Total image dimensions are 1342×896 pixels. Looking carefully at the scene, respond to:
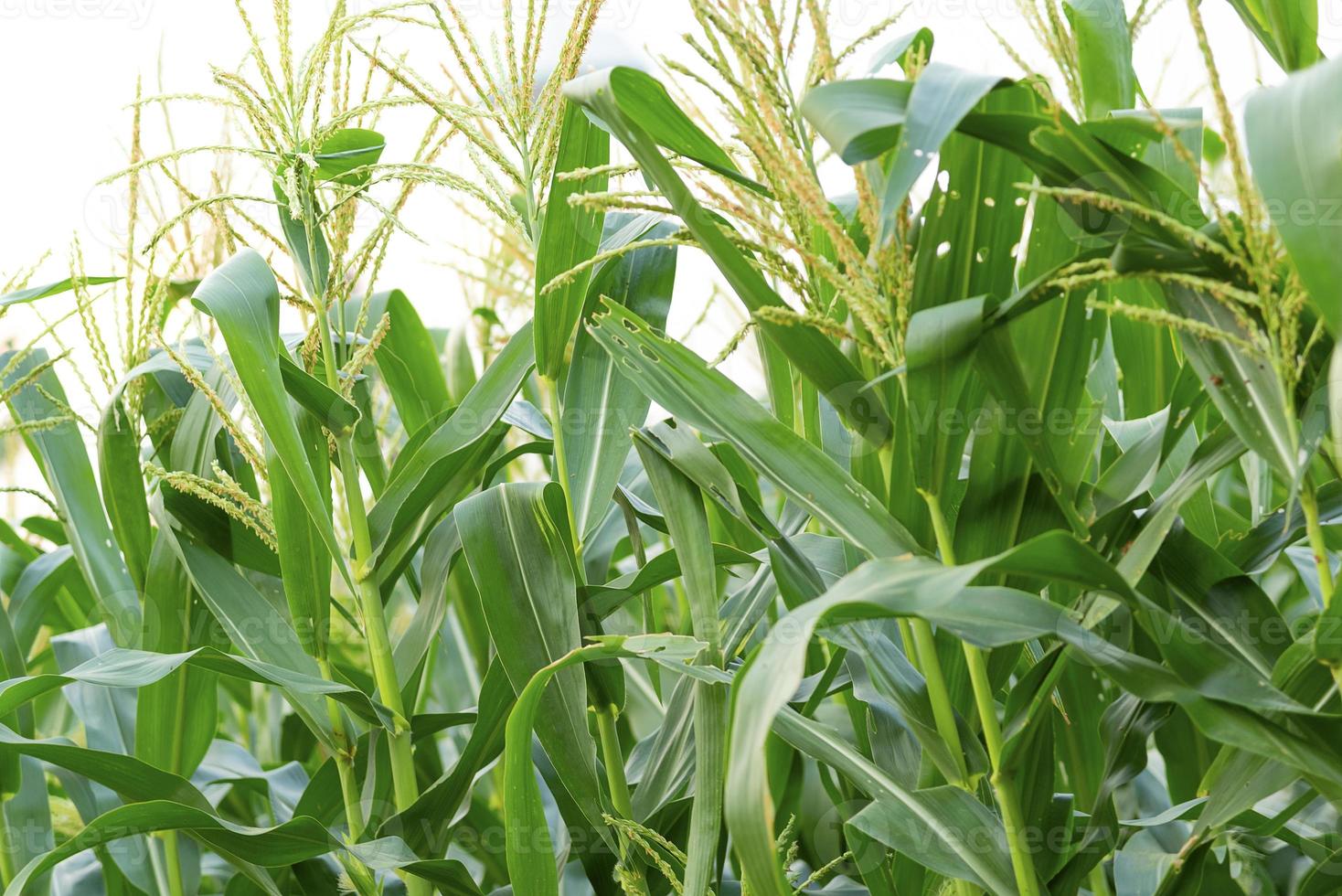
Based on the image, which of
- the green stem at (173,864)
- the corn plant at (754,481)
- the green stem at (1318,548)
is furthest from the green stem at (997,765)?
the green stem at (173,864)

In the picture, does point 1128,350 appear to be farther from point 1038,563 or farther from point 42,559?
point 42,559

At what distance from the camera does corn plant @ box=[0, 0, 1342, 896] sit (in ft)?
1.82

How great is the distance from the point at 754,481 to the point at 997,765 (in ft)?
1.33

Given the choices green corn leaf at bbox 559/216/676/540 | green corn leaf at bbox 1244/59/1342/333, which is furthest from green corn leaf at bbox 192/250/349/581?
green corn leaf at bbox 1244/59/1342/333

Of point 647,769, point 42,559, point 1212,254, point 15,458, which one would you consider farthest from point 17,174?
point 1212,254

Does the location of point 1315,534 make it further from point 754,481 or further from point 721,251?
point 754,481

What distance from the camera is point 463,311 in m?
1.51

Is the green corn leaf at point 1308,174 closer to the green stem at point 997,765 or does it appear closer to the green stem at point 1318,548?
the green stem at point 1318,548

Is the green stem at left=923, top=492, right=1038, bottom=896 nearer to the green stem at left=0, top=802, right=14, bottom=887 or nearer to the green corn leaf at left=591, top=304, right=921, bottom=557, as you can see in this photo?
the green corn leaf at left=591, top=304, right=921, bottom=557

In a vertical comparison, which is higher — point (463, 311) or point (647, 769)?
point (463, 311)

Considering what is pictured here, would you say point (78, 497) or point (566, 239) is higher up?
point (566, 239)

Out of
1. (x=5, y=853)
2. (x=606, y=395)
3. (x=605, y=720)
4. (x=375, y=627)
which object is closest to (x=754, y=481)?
(x=606, y=395)

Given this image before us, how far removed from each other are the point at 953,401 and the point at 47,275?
111cm

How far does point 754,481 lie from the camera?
1.00 m
